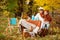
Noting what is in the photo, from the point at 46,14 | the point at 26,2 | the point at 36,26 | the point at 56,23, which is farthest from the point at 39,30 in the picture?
the point at 26,2

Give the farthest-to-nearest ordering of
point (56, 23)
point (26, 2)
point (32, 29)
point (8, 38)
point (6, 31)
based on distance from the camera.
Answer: point (26, 2)
point (56, 23)
point (6, 31)
point (32, 29)
point (8, 38)

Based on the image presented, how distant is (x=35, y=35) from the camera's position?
21.7ft

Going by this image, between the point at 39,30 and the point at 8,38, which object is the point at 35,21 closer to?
the point at 39,30

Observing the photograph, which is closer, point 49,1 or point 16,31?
point 49,1

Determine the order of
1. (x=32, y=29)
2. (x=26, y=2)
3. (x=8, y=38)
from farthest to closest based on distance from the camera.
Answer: (x=26, y=2) < (x=32, y=29) < (x=8, y=38)

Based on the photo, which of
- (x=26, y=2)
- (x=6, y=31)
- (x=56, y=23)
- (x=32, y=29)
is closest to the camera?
(x=32, y=29)

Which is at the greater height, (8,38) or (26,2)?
(26,2)

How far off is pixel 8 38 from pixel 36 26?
1173mm

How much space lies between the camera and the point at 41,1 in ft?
22.2

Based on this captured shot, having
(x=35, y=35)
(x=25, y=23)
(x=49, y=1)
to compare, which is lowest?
(x=35, y=35)

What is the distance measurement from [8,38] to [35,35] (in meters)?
1.08

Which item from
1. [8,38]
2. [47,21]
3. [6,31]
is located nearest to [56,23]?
[47,21]

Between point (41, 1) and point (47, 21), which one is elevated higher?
point (41, 1)

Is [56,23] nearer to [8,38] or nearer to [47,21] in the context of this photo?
[47,21]
